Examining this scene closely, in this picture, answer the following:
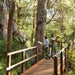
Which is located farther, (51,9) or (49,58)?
(51,9)

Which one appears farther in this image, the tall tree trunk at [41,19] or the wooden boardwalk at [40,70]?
the tall tree trunk at [41,19]

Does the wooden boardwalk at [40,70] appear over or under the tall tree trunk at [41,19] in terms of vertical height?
under

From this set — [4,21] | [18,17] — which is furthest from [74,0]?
[4,21]

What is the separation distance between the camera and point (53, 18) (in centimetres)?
1565

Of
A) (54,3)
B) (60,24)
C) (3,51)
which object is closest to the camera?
(3,51)

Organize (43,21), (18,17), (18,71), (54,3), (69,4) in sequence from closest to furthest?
(18,71) → (43,21) → (69,4) → (54,3) → (18,17)

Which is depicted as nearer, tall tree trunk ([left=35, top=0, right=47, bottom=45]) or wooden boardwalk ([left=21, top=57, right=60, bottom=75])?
wooden boardwalk ([left=21, top=57, right=60, bottom=75])

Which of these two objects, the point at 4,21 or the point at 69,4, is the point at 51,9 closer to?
the point at 69,4

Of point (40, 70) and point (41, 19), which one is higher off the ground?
point (41, 19)

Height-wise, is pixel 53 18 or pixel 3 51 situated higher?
pixel 53 18

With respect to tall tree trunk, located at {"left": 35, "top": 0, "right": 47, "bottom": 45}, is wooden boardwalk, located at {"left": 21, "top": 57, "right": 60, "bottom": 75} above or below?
below

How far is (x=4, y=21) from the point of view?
1138cm

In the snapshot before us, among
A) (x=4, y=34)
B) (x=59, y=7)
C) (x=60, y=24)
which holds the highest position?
(x=59, y=7)

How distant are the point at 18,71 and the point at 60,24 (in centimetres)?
976
